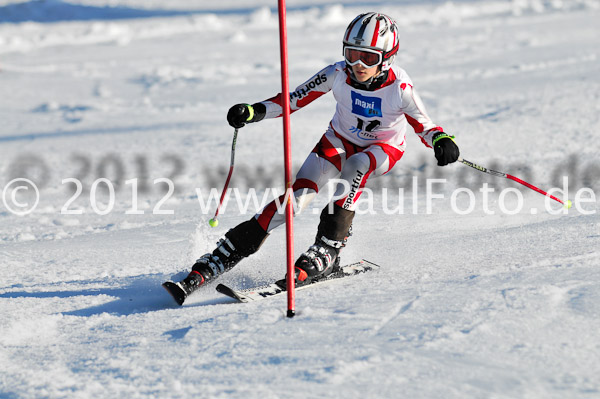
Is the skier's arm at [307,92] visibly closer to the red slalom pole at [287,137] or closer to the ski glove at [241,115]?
the ski glove at [241,115]

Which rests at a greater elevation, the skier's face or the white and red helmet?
the white and red helmet

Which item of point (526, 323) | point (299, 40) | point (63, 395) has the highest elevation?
point (299, 40)

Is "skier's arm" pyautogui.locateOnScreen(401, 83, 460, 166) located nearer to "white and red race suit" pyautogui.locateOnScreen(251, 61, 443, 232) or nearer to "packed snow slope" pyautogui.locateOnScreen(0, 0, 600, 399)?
"white and red race suit" pyautogui.locateOnScreen(251, 61, 443, 232)

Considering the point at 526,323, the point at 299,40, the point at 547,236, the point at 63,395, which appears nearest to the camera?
the point at 63,395

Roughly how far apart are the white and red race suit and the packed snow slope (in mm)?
523

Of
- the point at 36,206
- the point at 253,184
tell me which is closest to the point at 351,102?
the point at 253,184

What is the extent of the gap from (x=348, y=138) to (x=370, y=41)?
624 mm

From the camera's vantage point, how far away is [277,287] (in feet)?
11.6

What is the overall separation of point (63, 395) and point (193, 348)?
0.51 meters

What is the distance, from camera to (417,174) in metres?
7.09

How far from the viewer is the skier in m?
3.53

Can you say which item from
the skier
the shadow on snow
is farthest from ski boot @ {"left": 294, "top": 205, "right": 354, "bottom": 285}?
the shadow on snow

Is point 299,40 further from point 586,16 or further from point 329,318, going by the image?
point 329,318

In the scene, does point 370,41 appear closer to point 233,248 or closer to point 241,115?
point 241,115
